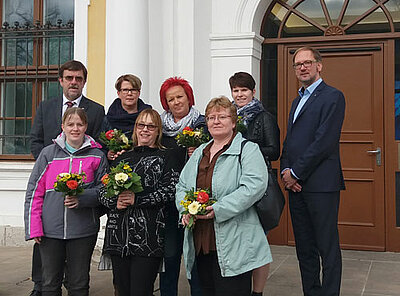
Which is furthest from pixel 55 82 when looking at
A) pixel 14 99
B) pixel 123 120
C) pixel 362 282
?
pixel 362 282

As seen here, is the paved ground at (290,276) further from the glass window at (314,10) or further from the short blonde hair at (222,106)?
the glass window at (314,10)

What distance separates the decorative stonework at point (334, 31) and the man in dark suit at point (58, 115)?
10.2 ft

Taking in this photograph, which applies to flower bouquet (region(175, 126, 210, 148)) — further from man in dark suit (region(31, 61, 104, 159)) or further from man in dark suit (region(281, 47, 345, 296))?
man in dark suit (region(31, 61, 104, 159))

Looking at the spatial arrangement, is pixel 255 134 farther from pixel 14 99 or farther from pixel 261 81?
pixel 14 99

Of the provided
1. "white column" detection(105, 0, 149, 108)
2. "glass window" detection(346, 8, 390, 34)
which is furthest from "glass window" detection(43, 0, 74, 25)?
"glass window" detection(346, 8, 390, 34)

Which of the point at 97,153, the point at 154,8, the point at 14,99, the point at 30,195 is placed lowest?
the point at 30,195

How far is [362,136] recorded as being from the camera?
20.8 ft

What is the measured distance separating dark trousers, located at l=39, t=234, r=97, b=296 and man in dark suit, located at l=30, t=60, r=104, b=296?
2.30 ft

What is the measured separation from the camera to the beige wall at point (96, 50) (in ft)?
21.8

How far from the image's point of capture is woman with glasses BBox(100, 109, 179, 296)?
11.8 ft

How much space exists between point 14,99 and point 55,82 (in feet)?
2.12

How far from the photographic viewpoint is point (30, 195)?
3842 mm

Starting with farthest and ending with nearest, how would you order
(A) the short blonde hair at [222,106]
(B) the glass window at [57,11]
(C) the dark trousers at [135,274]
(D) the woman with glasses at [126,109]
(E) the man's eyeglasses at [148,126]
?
(B) the glass window at [57,11], (D) the woman with glasses at [126,109], (E) the man's eyeglasses at [148,126], (C) the dark trousers at [135,274], (A) the short blonde hair at [222,106]

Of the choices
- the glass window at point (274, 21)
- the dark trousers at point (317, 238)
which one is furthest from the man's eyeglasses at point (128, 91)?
the glass window at point (274, 21)
